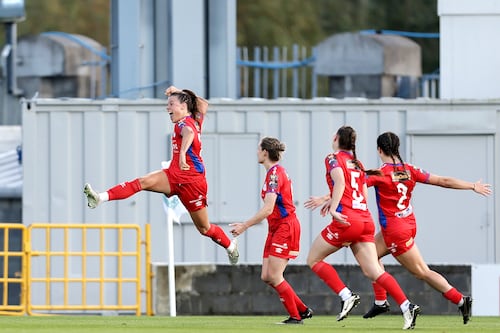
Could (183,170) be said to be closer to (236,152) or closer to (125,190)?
(125,190)

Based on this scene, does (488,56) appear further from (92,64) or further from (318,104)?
(92,64)

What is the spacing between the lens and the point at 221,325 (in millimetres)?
17812

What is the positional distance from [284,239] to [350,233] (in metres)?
0.82

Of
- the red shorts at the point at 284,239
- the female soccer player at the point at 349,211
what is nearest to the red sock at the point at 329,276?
the female soccer player at the point at 349,211

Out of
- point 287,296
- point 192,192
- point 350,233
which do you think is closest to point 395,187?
point 350,233

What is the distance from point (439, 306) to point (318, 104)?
12.3ft

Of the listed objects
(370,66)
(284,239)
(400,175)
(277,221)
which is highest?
(370,66)

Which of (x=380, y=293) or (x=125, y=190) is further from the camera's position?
(x=380, y=293)

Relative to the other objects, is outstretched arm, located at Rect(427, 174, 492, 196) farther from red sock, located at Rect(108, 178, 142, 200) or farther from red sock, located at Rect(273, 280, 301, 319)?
red sock, located at Rect(108, 178, 142, 200)

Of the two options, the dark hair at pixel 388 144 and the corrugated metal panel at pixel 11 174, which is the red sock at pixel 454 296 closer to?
the dark hair at pixel 388 144

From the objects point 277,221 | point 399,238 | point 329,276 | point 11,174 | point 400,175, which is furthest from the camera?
point 11,174

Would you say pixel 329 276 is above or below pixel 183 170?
below

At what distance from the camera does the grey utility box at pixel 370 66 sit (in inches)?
1180

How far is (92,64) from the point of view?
34.4 meters
